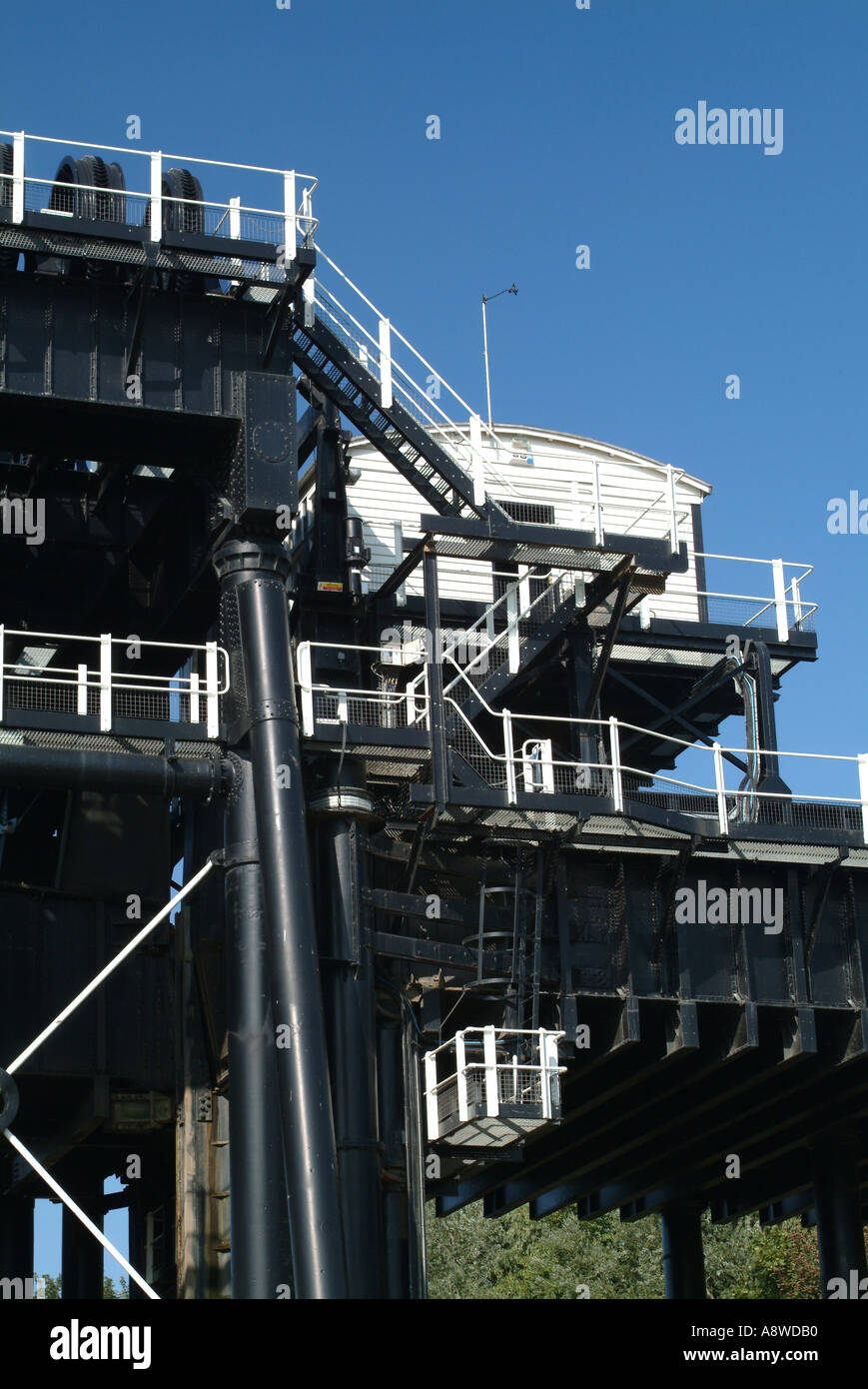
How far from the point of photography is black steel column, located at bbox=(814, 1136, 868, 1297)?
1572 inches

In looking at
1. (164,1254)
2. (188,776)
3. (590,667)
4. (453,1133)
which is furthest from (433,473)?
(164,1254)

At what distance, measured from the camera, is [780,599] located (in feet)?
139

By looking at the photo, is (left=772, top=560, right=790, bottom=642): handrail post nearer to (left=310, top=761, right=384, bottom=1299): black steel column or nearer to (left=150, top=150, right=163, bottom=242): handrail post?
(left=310, top=761, right=384, bottom=1299): black steel column

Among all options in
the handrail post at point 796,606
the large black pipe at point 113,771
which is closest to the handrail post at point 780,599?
the handrail post at point 796,606

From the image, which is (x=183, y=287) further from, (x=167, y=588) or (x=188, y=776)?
(x=188, y=776)

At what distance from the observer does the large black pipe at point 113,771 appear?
29.7 meters

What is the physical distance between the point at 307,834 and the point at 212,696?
9.29ft

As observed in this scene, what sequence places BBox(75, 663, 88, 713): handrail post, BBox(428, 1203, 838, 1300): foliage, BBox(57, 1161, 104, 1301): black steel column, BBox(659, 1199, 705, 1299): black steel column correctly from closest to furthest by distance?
BBox(75, 663, 88, 713): handrail post
BBox(57, 1161, 104, 1301): black steel column
BBox(659, 1199, 705, 1299): black steel column
BBox(428, 1203, 838, 1300): foliage

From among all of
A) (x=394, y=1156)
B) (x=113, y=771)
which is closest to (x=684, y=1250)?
(x=394, y=1156)

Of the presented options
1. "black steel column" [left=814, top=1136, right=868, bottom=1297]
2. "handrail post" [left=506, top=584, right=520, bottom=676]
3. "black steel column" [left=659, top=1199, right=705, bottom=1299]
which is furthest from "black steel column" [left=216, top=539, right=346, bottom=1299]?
"black steel column" [left=659, top=1199, right=705, bottom=1299]

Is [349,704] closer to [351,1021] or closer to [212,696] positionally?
[212,696]

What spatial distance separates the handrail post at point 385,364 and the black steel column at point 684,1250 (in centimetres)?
2070

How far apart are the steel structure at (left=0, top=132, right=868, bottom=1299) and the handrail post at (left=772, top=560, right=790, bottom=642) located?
2880 millimetres
